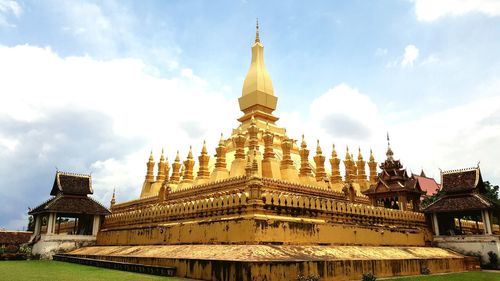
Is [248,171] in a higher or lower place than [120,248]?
higher

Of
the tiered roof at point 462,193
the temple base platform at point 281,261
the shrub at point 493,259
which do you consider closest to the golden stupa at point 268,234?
the temple base platform at point 281,261

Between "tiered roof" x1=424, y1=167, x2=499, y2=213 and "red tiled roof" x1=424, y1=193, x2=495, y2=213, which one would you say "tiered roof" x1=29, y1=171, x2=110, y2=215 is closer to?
"red tiled roof" x1=424, y1=193, x2=495, y2=213

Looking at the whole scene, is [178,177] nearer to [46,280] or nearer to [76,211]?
[76,211]

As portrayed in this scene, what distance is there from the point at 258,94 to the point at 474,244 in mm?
18233

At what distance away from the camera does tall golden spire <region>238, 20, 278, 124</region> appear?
30.8 metres

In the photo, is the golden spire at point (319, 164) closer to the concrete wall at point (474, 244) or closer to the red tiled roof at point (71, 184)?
the concrete wall at point (474, 244)

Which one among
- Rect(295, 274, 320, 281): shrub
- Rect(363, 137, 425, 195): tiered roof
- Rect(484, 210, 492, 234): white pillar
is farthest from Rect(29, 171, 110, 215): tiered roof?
Rect(484, 210, 492, 234): white pillar

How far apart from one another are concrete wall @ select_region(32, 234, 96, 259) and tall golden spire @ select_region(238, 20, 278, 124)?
49.6 ft

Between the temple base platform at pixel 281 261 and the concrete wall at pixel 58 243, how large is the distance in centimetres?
597

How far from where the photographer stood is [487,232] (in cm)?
1834

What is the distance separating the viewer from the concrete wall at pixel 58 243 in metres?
20.2

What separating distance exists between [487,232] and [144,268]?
52.1ft

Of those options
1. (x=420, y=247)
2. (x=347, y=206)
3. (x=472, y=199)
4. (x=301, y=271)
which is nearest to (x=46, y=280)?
(x=301, y=271)

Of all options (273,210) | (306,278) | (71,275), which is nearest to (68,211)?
(71,275)
